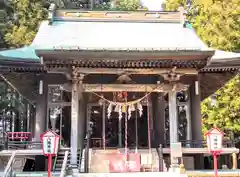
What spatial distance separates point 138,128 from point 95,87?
4.12m

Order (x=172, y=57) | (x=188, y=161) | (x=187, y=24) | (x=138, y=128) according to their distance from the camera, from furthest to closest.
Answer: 1. (x=187, y=24)
2. (x=138, y=128)
3. (x=188, y=161)
4. (x=172, y=57)

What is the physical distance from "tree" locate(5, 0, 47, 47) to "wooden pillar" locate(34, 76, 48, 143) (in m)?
9.43

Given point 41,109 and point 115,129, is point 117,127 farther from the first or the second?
point 41,109

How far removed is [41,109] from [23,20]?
39.7ft

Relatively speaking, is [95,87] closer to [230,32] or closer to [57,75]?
[57,75]

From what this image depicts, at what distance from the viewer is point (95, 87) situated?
1316cm

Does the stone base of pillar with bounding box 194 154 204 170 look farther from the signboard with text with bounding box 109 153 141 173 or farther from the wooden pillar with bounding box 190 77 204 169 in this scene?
the signboard with text with bounding box 109 153 141 173

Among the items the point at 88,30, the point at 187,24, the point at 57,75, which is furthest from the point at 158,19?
the point at 57,75

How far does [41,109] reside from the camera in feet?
48.9

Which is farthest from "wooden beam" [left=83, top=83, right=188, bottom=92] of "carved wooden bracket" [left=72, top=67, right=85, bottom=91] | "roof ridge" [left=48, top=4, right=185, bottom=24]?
"roof ridge" [left=48, top=4, right=185, bottom=24]

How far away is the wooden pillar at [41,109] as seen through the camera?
14.7 m

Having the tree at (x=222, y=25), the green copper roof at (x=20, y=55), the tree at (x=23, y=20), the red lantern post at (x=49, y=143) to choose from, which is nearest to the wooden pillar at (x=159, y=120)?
the green copper roof at (x=20, y=55)

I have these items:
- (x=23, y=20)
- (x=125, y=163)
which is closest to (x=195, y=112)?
(x=125, y=163)

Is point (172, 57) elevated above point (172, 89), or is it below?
above
